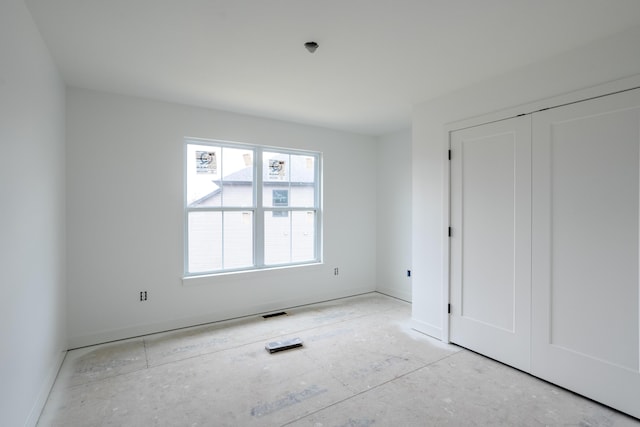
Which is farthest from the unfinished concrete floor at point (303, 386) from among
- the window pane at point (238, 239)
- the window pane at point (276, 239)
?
the window pane at point (276, 239)

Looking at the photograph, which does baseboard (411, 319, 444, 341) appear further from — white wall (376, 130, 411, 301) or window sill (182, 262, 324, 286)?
window sill (182, 262, 324, 286)

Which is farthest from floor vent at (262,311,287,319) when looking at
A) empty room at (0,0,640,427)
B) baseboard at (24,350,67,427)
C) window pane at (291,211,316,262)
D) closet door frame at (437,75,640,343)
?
baseboard at (24,350,67,427)

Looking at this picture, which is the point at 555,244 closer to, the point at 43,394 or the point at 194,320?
the point at 194,320

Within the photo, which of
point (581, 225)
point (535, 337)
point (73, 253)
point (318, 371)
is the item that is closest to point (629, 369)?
point (535, 337)

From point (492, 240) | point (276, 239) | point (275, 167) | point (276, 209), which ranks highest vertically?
point (275, 167)

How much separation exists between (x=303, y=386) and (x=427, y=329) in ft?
5.28

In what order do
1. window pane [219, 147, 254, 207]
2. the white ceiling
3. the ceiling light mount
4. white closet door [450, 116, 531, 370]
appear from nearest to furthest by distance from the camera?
the white ceiling
the ceiling light mount
white closet door [450, 116, 531, 370]
window pane [219, 147, 254, 207]

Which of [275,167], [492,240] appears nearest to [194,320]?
[275,167]

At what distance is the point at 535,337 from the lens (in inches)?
103

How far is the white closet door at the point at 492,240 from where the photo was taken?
2.70 m

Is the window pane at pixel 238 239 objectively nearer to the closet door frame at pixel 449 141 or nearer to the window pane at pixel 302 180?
the window pane at pixel 302 180

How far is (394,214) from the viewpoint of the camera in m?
5.00

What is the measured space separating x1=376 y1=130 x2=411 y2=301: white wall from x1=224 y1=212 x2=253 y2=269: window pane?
2.12 m

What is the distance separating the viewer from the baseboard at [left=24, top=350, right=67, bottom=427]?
198 centimetres
